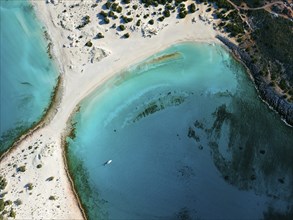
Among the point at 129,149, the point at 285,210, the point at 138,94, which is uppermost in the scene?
the point at 138,94

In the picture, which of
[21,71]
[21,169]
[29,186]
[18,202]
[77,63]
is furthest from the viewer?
[77,63]

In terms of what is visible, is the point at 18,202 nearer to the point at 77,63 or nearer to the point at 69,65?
the point at 69,65

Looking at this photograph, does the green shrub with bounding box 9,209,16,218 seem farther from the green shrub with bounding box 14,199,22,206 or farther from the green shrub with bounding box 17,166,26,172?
the green shrub with bounding box 17,166,26,172

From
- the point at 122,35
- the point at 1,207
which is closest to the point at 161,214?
the point at 1,207

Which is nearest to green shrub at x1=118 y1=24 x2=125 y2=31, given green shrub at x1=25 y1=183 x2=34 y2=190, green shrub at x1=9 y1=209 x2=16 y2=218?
green shrub at x1=25 y1=183 x2=34 y2=190

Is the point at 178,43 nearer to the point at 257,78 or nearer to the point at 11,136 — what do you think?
the point at 257,78

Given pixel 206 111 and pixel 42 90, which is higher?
pixel 42 90

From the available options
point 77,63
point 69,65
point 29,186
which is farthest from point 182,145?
point 29,186
